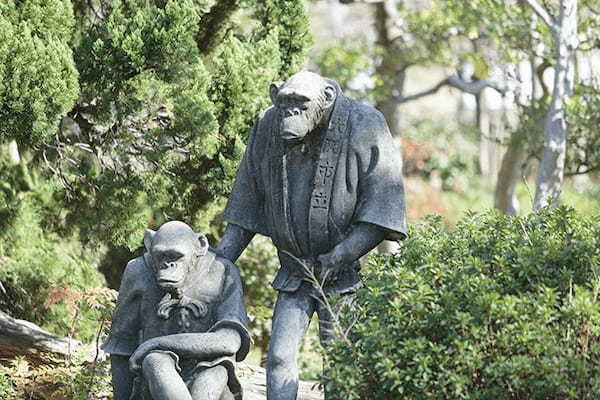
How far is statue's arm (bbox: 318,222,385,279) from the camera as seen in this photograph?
6113mm

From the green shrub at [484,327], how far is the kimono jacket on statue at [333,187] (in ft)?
0.85

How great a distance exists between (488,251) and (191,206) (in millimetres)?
3699

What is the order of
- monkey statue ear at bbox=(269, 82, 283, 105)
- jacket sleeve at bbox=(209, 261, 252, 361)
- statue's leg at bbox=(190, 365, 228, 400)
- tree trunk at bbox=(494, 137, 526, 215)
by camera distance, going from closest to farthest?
statue's leg at bbox=(190, 365, 228, 400) < jacket sleeve at bbox=(209, 261, 252, 361) < monkey statue ear at bbox=(269, 82, 283, 105) < tree trunk at bbox=(494, 137, 526, 215)

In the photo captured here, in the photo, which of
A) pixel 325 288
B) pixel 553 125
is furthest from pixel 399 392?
pixel 553 125

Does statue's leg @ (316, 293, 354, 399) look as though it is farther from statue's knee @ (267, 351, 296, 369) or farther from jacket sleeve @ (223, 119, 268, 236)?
jacket sleeve @ (223, 119, 268, 236)

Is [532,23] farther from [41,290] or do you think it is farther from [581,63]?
[41,290]

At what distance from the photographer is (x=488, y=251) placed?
6.15m

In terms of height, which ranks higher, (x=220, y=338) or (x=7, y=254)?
(x=220, y=338)

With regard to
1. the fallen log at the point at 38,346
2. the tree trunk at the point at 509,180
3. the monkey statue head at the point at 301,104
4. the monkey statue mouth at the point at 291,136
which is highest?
the monkey statue head at the point at 301,104

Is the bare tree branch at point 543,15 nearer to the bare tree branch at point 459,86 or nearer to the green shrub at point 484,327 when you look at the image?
the bare tree branch at point 459,86

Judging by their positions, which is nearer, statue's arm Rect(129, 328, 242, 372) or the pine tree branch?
statue's arm Rect(129, 328, 242, 372)

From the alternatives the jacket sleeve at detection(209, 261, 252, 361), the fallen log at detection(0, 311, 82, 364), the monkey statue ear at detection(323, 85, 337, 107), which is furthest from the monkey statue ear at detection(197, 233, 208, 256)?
the fallen log at detection(0, 311, 82, 364)

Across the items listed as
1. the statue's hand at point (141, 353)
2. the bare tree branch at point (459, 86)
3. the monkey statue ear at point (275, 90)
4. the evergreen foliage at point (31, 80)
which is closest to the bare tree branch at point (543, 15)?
the bare tree branch at point (459, 86)

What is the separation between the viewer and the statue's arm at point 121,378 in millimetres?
6098
